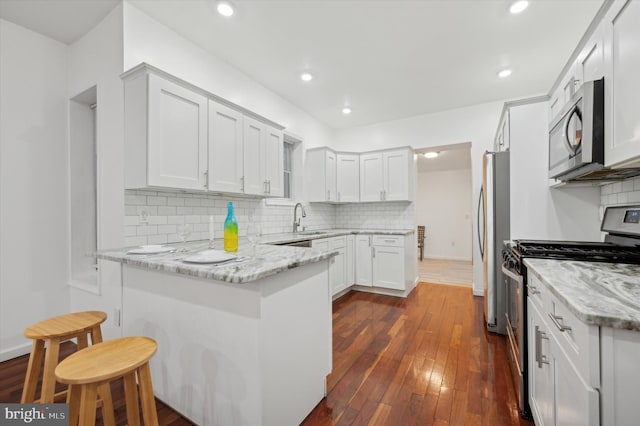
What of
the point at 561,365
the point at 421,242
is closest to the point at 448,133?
the point at 421,242

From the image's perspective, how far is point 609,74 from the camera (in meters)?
1.31

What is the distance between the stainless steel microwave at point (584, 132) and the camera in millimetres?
1358

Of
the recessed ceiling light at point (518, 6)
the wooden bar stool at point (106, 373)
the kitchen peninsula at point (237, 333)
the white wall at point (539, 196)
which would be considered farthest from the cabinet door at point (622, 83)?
the wooden bar stool at point (106, 373)

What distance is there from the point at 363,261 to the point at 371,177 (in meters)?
1.44

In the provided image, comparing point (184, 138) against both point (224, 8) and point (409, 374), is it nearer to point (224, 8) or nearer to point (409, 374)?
point (224, 8)

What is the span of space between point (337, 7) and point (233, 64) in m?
1.43

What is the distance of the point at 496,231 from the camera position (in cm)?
262

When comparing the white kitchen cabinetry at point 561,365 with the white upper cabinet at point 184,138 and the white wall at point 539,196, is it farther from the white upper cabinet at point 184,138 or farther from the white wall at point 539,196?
the white upper cabinet at point 184,138

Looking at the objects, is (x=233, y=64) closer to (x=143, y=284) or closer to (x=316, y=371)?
(x=143, y=284)

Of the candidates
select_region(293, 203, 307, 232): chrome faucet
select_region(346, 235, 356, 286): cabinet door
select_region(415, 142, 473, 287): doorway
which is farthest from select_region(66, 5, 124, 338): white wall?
select_region(415, 142, 473, 287): doorway

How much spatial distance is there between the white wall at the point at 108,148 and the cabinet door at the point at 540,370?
105 inches

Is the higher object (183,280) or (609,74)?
(609,74)

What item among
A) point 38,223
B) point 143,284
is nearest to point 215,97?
point 143,284

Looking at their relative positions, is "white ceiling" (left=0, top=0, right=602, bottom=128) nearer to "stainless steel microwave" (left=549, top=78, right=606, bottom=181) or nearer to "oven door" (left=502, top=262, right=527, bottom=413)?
"stainless steel microwave" (left=549, top=78, right=606, bottom=181)
